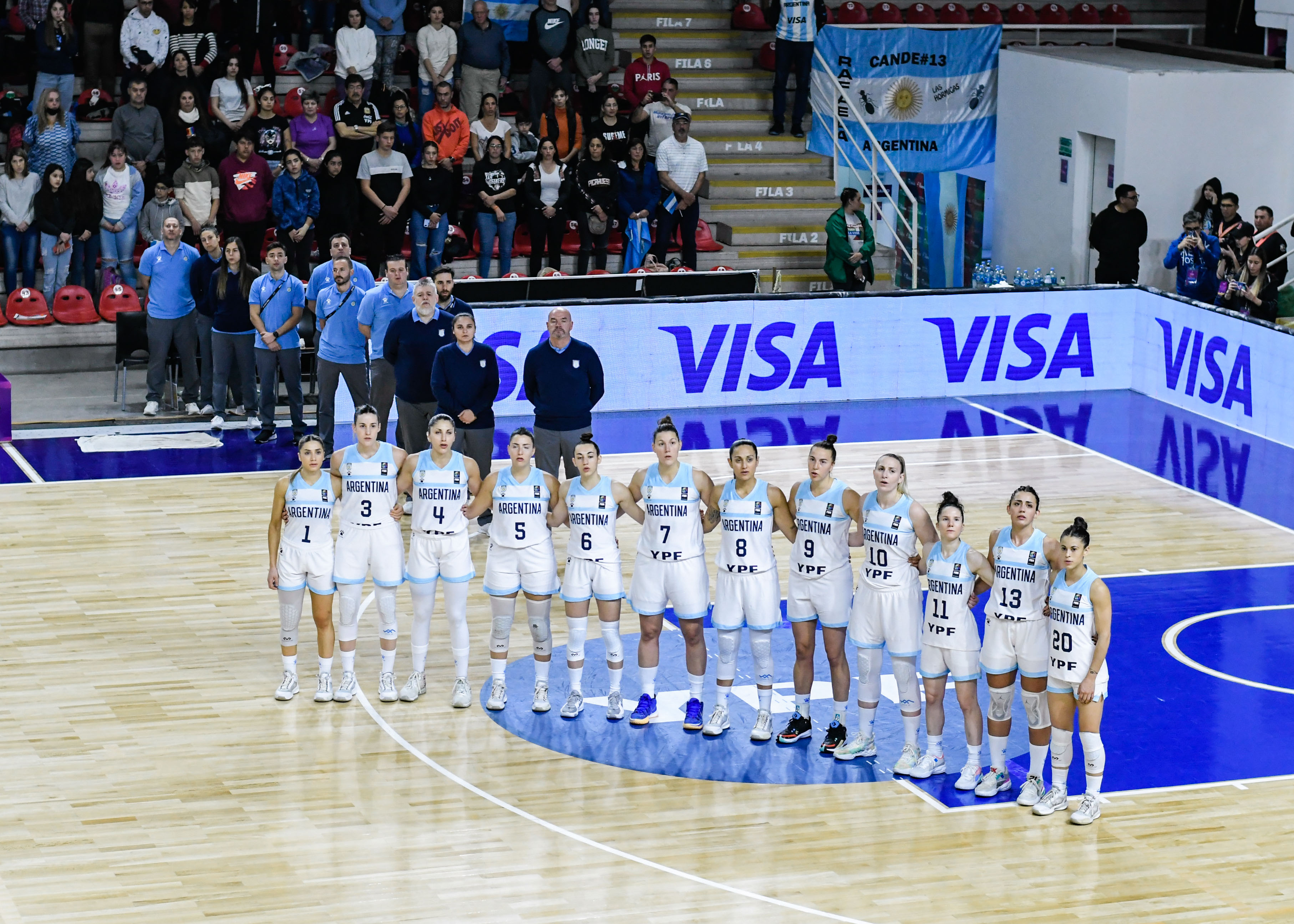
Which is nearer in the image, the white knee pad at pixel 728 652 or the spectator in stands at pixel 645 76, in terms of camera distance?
the white knee pad at pixel 728 652

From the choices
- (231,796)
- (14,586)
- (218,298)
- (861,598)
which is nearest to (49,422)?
(218,298)

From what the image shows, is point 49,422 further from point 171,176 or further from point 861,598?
point 861,598

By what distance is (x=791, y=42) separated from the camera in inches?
998

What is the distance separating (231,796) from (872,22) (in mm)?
20074

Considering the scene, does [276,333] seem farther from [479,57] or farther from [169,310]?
[479,57]

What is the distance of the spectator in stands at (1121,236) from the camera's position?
2252cm

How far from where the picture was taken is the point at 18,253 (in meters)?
21.3

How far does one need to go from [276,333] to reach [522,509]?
7.32m

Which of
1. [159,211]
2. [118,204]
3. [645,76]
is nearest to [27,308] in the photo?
[118,204]

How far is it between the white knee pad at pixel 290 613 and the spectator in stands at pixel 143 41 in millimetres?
12410

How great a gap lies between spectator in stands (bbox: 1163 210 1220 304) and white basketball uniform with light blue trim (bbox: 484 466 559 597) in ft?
39.9

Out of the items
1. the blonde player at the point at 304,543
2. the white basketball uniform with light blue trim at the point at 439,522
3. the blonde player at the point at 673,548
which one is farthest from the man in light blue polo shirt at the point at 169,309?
the blonde player at the point at 673,548

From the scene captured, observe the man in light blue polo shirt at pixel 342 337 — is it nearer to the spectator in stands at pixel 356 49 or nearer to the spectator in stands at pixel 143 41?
the spectator in stands at pixel 356 49

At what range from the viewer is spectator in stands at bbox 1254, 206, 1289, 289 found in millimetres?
21812
